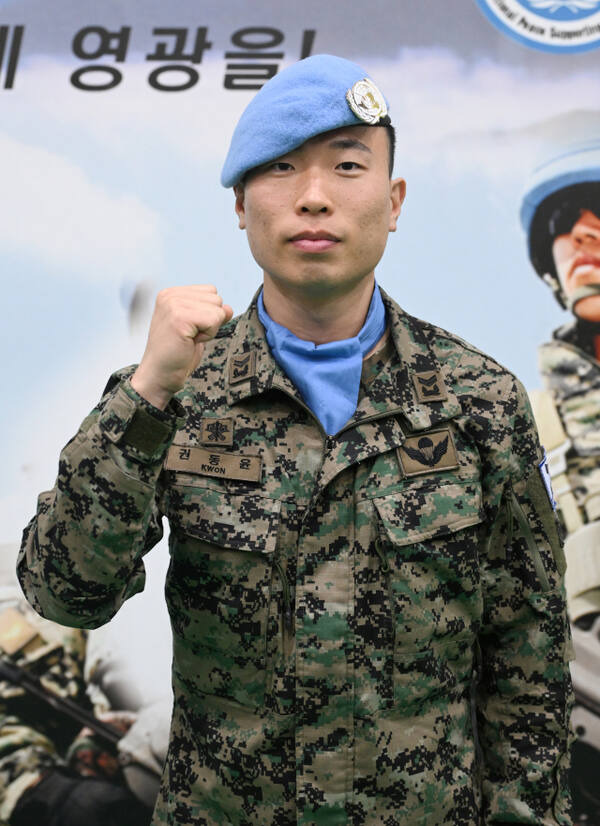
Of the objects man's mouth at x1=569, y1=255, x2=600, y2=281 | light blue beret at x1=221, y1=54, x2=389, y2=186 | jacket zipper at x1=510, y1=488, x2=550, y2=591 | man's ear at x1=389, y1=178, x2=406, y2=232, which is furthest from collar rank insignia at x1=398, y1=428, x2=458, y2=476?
man's mouth at x1=569, y1=255, x2=600, y2=281

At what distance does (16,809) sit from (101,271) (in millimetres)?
1362

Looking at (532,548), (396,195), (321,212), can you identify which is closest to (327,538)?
(532,548)

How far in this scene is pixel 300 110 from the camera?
1190 millimetres

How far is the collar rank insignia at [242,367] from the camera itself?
4.13ft

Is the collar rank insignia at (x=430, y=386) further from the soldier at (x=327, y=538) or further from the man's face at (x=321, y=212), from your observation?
the man's face at (x=321, y=212)

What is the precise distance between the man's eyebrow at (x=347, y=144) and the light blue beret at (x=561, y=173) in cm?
96

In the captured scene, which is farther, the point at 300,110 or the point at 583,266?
the point at 583,266

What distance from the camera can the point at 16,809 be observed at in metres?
2.08

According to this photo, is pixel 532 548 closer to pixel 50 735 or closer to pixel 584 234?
pixel 584 234

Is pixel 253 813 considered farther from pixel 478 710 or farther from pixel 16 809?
pixel 16 809

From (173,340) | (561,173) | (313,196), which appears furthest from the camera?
(561,173)

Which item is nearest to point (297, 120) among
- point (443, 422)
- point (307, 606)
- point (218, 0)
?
point (443, 422)

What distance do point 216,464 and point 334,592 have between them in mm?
249

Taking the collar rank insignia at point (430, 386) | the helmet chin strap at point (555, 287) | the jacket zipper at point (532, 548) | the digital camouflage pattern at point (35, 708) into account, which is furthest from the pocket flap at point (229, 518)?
the helmet chin strap at point (555, 287)
